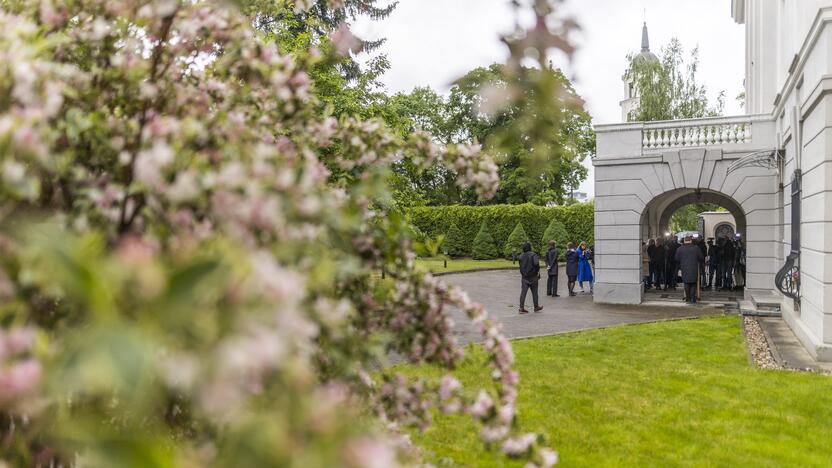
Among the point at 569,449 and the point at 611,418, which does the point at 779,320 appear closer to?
the point at 611,418

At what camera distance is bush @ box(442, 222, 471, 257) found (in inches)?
1448

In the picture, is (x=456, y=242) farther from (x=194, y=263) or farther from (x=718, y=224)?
(x=194, y=263)

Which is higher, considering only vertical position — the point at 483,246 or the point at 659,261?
the point at 483,246

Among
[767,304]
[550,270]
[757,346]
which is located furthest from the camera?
[550,270]

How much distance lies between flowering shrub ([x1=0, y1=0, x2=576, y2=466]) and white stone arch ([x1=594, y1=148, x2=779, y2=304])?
14931mm

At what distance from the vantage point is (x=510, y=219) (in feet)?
119

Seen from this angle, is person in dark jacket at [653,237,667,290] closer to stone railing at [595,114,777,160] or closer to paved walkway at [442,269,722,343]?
paved walkway at [442,269,722,343]

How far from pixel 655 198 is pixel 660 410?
1144 centimetres

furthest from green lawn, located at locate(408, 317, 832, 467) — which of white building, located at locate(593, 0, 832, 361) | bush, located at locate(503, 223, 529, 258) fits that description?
bush, located at locate(503, 223, 529, 258)

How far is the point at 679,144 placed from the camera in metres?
16.7

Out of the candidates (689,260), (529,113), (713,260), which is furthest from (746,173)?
(529,113)

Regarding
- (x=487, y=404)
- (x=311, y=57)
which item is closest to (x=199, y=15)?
(x=311, y=57)

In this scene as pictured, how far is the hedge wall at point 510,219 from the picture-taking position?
115 feet

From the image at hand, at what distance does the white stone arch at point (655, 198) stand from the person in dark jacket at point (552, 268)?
1145 millimetres
